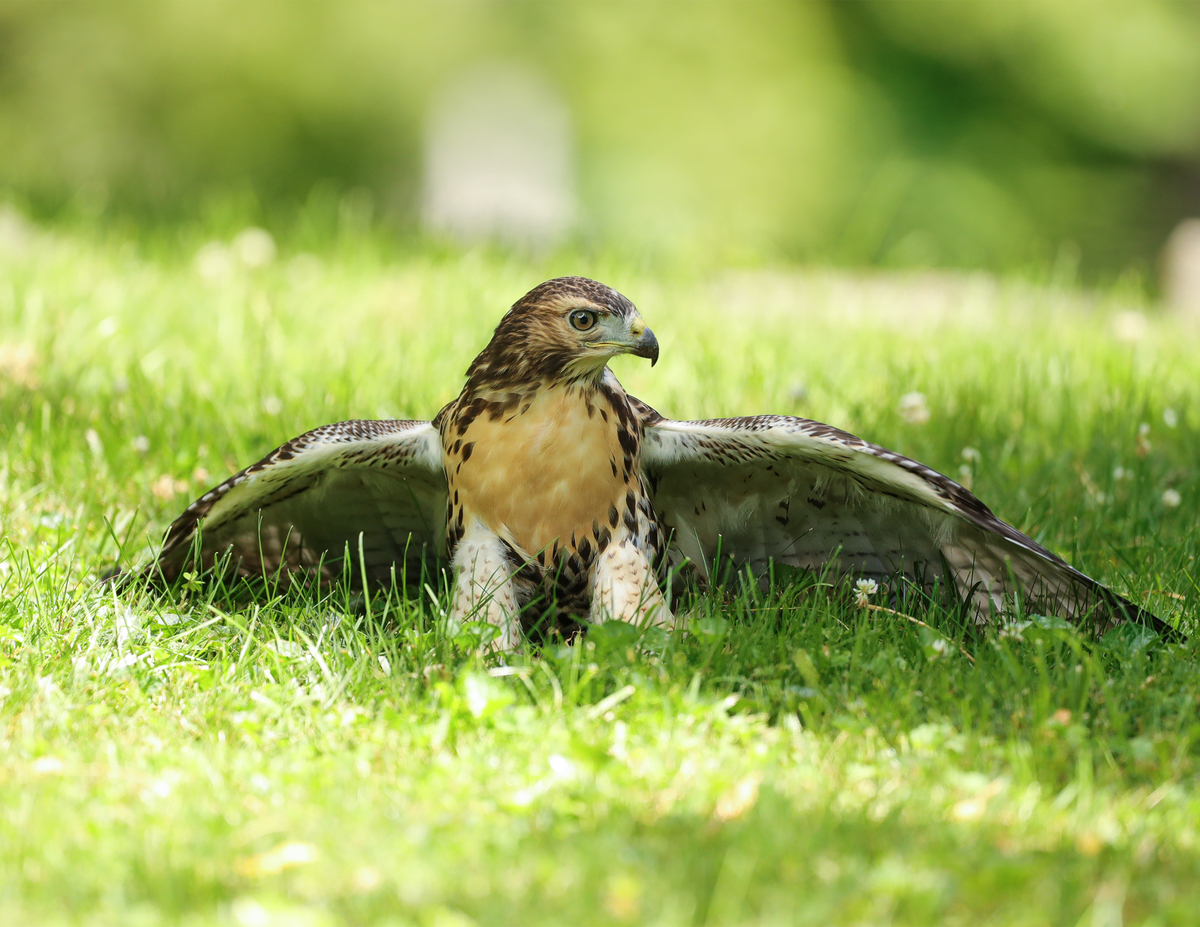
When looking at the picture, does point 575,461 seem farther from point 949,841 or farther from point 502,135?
point 502,135

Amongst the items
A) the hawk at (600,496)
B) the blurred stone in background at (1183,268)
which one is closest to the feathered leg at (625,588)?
the hawk at (600,496)

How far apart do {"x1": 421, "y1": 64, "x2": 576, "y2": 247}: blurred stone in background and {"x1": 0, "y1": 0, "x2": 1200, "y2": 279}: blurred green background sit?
0.68ft

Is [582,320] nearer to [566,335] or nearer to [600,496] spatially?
[566,335]

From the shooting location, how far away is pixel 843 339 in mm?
7008

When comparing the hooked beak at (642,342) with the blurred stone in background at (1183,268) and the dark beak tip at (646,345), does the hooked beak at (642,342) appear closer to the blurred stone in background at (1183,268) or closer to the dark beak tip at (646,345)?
the dark beak tip at (646,345)

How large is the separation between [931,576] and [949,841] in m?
1.37

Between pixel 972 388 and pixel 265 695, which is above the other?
pixel 972 388

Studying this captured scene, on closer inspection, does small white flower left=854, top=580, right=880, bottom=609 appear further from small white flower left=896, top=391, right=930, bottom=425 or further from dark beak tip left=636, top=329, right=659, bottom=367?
small white flower left=896, top=391, right=930, bottom=425

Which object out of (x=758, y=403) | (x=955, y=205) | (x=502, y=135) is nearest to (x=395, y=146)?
(x=502, y=135)

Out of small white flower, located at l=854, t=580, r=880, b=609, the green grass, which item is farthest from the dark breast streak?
small white flower, located at l=854, t=580, r=880, b=609

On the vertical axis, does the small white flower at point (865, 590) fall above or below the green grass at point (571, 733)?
above

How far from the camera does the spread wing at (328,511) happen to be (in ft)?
11.9

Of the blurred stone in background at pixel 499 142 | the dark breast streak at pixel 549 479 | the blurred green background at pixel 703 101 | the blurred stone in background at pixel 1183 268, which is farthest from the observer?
the blurred stone in background at pixel 499 142

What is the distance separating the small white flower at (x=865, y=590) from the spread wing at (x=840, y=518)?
0.25 ft
